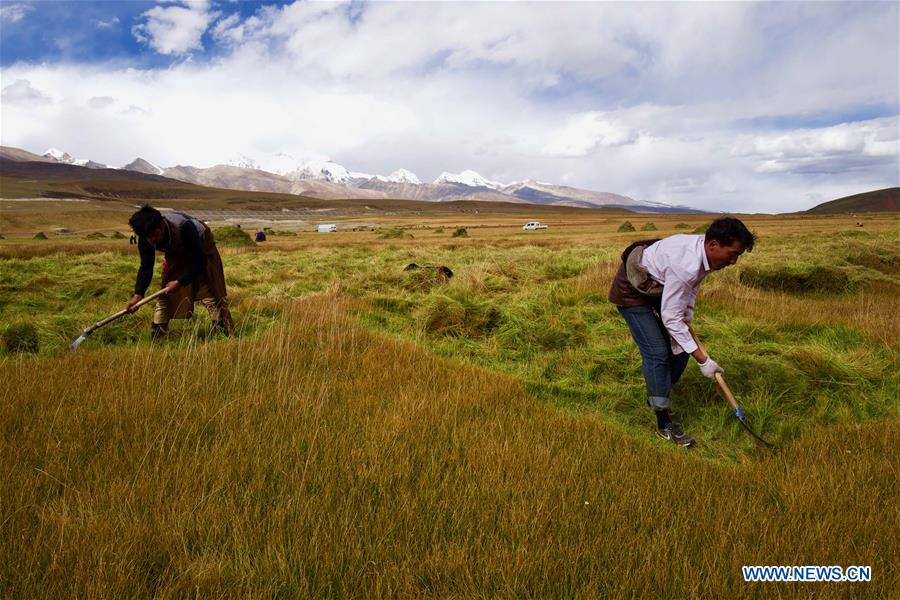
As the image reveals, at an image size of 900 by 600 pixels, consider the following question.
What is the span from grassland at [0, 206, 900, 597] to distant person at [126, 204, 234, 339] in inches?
17.0

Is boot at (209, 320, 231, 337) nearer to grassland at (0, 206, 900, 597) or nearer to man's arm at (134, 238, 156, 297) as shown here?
grassland at (0, 206, 900, 597)

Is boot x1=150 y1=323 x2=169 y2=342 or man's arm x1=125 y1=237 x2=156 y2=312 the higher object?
man's arm x1=125 y1=237 x2=156 y2=312

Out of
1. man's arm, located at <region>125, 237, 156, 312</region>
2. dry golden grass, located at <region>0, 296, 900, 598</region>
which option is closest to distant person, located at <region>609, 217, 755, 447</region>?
dry golden grass, located at <region>0, 296, 900, 598</region>

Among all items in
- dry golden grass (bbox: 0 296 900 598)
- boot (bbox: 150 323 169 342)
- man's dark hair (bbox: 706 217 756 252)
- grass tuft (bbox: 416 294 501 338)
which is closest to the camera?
dry golden grass (bbox: 0 296 900 598)

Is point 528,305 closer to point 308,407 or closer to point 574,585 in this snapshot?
point 308,407

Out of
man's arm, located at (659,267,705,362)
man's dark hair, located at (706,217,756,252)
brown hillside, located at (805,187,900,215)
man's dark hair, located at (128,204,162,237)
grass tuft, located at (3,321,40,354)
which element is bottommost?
grass tuft, located at (3,321,40,354)

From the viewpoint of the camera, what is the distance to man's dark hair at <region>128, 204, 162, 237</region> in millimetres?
4270

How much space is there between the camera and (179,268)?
5.22m

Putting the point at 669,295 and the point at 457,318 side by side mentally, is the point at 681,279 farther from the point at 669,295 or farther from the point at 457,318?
the point at 457,318

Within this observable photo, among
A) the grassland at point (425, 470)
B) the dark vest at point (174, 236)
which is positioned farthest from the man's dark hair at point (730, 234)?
the dark vest at point (174, 236)

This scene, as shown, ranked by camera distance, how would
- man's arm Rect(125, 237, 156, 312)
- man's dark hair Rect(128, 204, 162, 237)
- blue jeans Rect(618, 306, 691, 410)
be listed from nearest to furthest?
blue jeans Rect(618, 306, 691, 410), man's dark hair Rect(128, 204, 162, 237), man's arm Rect(125, 237, 156, 312)

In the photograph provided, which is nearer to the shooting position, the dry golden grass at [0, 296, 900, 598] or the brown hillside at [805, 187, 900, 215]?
the dry golden grass at [0, 296, 900, 598]

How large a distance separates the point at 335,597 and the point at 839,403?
14.7 ft

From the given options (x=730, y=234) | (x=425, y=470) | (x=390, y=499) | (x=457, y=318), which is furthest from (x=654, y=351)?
(x=457, y=318)
